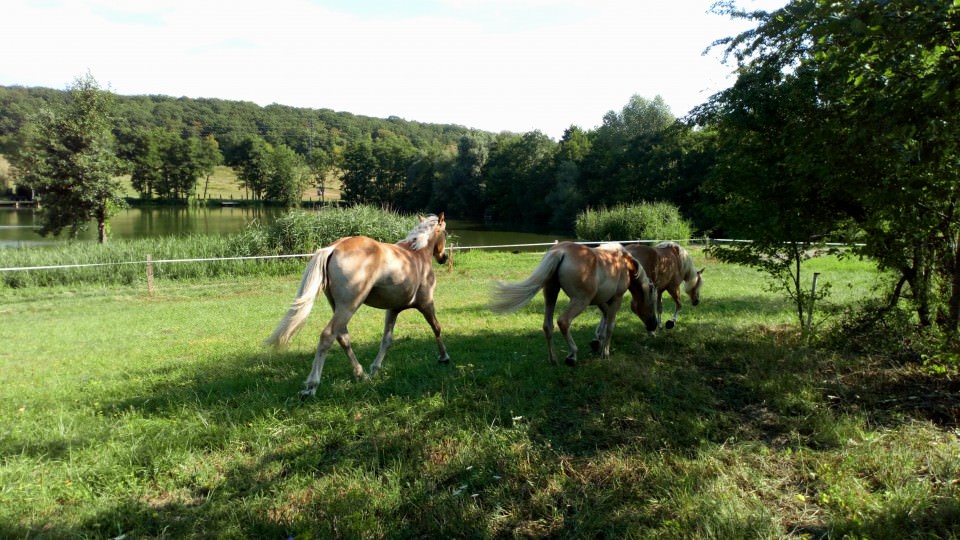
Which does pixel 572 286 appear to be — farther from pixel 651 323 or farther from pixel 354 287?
pixel 354 287

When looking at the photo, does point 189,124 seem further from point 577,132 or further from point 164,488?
point 164,488

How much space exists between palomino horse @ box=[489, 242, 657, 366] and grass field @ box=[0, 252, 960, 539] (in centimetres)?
51

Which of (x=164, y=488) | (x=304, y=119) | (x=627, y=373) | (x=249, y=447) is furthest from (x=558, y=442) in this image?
(x=304, y=119)

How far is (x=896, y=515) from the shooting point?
9.50 feet

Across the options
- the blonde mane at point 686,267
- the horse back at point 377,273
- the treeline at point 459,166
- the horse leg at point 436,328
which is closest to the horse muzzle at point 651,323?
the blonde mane at point 686,267

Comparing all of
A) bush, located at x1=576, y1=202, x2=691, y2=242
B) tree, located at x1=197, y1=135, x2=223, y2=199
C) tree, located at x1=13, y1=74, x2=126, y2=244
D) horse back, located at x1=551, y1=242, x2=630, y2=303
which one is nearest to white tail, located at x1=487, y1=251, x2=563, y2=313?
horse back, located at x1=551, y1=242, x2=630, y2=303

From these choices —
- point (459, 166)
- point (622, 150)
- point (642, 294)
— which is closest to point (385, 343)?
point (642, 294)

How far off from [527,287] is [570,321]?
0.68 meters

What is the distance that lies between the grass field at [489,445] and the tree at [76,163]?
66.2 feet

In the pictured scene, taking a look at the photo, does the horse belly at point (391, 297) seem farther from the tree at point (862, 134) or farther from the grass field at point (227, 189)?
the grass field at point (227, 189)

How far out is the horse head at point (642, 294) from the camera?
700 cm

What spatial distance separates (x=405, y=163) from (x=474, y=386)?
92.0 meters

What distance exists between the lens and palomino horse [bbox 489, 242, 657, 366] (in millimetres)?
6023

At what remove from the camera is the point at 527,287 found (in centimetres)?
606
